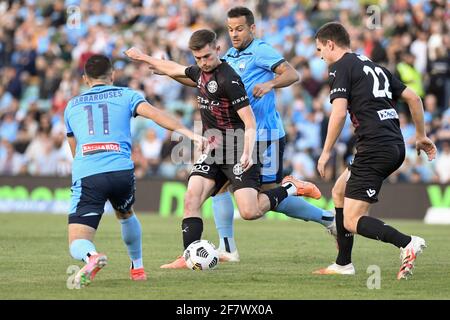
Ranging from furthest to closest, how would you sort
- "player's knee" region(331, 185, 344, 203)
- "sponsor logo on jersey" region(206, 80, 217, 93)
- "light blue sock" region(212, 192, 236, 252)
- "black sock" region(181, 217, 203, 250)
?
1. "light blue sock" region(212, 192, 236, 252)
2. "black sock" region(181, 217, 203, 250)
3. "sponsor logo on jersey" region(206, 80, 217, 93)
4. "player's knee" region(331, 185, 344, 203)

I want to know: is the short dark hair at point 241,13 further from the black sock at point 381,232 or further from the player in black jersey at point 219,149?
the black sock at point 381,232

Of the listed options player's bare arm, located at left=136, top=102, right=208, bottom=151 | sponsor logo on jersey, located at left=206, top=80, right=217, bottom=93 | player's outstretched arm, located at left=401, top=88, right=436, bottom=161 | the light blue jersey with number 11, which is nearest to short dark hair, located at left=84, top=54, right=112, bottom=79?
the light blue jersey with number 11

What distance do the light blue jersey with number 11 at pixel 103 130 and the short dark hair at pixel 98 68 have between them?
13cm

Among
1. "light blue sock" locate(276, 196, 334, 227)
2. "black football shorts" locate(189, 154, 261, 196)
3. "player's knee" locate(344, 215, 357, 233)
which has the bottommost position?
"player's knee" locate(344, 215, 357, 233)

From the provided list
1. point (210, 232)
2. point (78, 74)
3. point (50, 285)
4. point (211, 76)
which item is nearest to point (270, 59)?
point (211, 76)

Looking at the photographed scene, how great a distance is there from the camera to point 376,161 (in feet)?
30.6

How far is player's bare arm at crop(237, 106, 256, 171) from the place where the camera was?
9.72 meters

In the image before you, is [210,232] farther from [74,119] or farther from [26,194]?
[26,194]

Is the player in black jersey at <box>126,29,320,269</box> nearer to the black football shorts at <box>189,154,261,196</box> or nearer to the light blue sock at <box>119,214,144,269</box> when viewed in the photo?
the black football shorts at <box>189,154,261,196</box>

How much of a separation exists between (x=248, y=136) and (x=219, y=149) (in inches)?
36.7

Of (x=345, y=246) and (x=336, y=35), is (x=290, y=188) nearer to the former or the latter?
(x=345, y=246)

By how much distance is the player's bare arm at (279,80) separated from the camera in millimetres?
10477

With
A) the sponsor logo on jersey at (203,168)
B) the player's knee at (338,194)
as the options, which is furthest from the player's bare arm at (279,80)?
the player's knee at (338,194)

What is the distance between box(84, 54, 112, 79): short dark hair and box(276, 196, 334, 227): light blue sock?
3146mm
